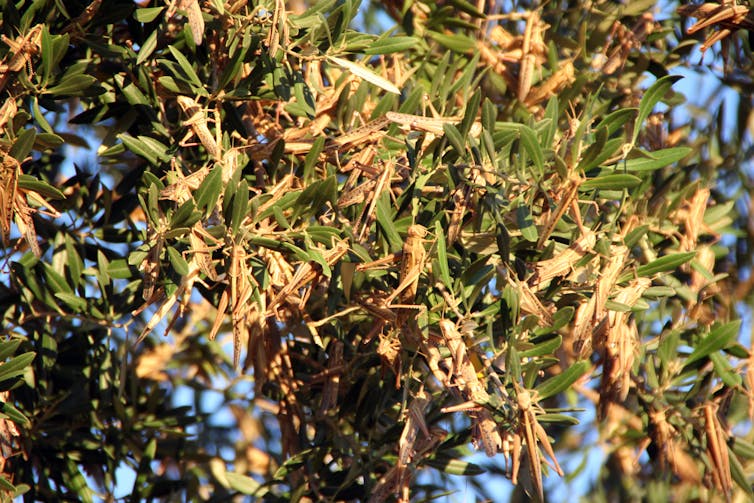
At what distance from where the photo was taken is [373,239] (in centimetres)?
128

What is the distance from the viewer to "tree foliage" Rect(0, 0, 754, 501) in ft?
3.76

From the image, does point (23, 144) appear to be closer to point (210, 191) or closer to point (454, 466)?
point (210, 191)

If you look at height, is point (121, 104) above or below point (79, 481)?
above

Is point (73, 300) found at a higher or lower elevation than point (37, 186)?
lower

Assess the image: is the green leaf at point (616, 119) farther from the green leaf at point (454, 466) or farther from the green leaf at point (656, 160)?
the green leaf at point (454, 466)

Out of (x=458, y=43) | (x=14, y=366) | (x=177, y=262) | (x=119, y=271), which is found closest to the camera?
(x=177, y=262)

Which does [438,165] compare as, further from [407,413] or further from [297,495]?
[297,495]

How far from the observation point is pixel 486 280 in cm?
120

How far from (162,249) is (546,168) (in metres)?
0.51

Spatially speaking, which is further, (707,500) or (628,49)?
(707,500)

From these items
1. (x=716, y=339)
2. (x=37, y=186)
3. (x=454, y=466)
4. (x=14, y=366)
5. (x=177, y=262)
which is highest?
(x=37, y=186)

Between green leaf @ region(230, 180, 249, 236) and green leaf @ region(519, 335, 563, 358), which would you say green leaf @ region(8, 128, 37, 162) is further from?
green leaf @ region(519, 335, 563, 358)

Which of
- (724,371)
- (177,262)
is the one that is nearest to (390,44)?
(177,262)

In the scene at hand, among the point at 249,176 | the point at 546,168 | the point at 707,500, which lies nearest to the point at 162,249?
the point at 249,176
